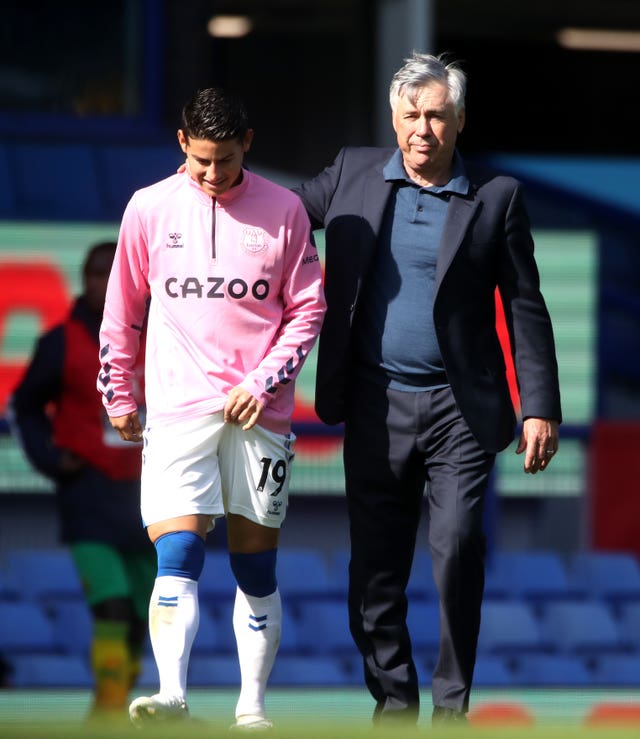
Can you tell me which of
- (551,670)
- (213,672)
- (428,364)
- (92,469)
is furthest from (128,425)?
(551,670)

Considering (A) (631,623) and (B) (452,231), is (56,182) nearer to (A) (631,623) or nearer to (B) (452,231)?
(A) (631,623)

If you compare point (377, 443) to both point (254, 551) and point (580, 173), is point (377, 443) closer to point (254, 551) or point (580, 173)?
point (254, 551)

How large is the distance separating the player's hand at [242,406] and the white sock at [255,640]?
1.49 feet

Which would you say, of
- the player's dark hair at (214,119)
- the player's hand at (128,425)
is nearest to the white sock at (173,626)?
the player's hand at (128,425)

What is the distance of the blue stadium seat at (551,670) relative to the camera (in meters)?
8.43

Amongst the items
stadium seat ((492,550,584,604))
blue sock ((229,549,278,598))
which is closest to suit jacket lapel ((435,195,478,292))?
blue sock ((229,549,278,598))

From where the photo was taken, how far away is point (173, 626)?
152 inches

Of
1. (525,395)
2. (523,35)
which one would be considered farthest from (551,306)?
(523,35)

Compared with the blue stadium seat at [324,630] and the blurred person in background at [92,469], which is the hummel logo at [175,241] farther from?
the blue stadium seat at [324,630]

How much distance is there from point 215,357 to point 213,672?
4292 millimetres

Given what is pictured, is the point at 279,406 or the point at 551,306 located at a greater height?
the point at 279,406

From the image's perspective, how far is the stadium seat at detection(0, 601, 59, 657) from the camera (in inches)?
313

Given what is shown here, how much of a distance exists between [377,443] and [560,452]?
19.2ft

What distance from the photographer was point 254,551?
406cm
